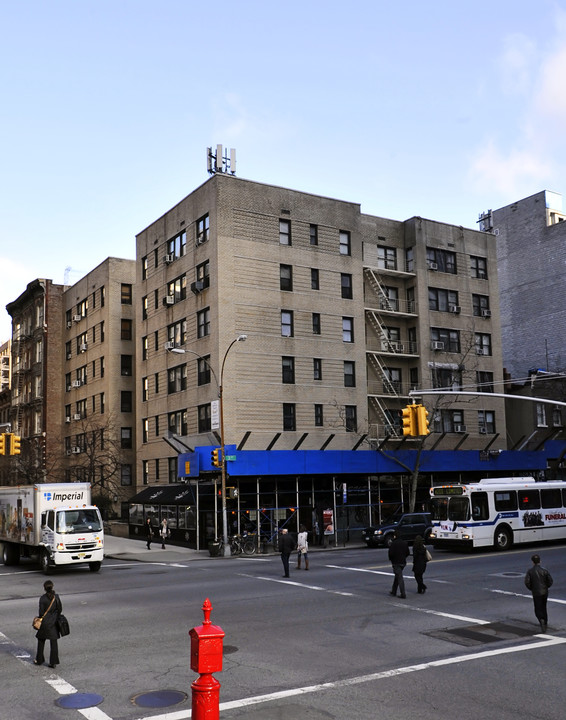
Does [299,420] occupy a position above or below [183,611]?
above

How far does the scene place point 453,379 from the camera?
51.9 m

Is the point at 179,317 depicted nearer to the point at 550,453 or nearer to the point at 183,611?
the point at 550,453

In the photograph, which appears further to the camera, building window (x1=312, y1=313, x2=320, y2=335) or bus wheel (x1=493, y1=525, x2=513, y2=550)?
building window (x1=312, y1=313, x2=320, y2=335)

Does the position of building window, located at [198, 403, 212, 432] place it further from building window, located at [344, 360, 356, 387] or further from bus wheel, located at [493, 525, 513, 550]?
bus wheel, located at [493, 525, 513, 550]

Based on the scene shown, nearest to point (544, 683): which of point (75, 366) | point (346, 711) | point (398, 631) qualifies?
point (346, 711)

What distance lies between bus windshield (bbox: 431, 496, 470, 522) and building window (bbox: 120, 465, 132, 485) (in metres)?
32.4

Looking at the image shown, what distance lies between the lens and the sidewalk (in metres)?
35.3

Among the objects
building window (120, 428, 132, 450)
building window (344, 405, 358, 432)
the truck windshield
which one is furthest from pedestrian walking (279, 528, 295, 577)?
building window (120, 428, 132, 450)

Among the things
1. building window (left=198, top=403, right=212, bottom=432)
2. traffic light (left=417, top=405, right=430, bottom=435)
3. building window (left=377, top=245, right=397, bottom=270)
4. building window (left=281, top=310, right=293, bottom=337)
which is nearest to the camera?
traffic light (left=417, top=405, right=430, bottom=435)

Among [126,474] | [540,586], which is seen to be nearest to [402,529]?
[540,586]

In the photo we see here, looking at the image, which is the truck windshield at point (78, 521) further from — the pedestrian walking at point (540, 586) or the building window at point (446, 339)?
the building window at point (446, 339)

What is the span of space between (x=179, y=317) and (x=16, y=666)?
121 feet

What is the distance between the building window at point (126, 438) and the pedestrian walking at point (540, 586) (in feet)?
155

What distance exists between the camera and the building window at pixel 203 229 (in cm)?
4619
